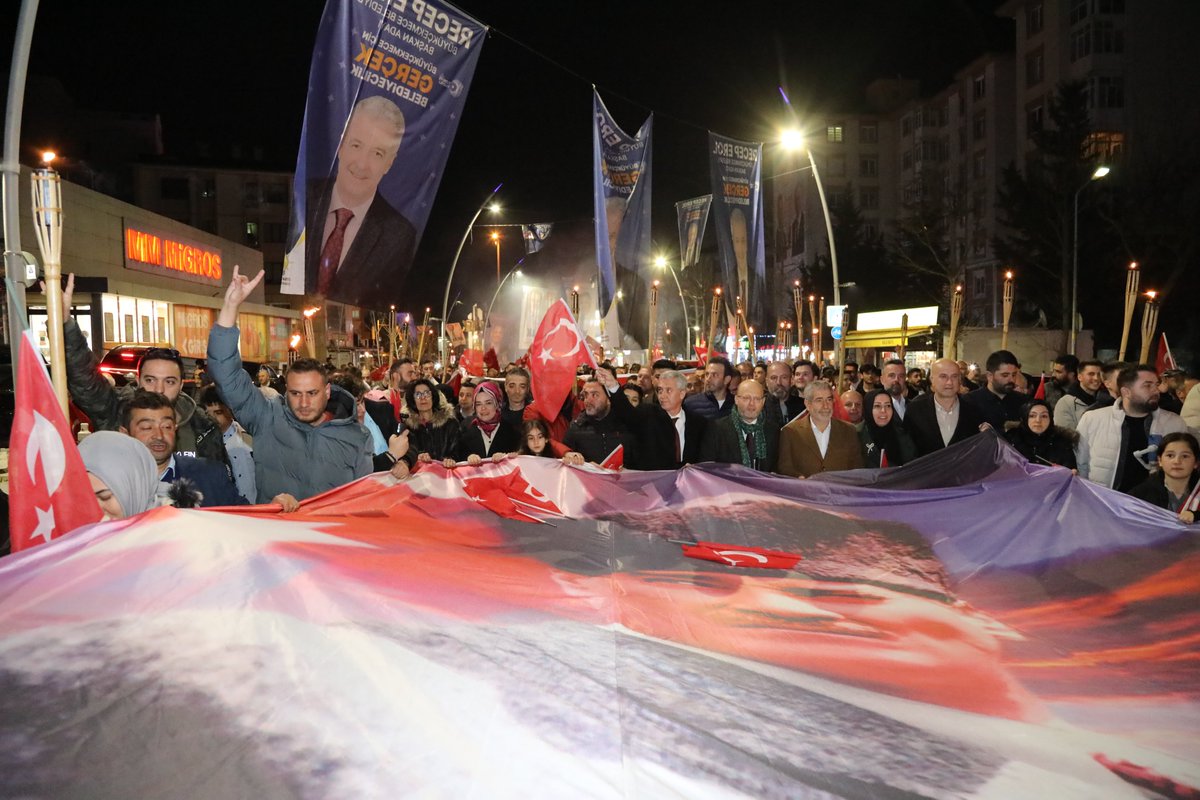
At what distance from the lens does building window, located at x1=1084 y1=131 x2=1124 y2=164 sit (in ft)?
153

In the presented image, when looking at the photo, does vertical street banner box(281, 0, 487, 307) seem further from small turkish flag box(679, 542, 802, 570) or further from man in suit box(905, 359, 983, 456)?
man in suit box(905, 359, 983, 456)

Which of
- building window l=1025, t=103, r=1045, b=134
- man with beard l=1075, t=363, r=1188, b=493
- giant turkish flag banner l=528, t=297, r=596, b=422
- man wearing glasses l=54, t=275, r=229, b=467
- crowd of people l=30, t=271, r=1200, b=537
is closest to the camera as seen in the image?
crowd of people l=30, t=271, r=1200, b=537

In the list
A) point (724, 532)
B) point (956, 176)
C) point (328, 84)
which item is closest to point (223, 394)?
point (328, 84)

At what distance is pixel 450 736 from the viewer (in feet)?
8.93

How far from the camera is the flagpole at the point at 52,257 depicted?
238 inches

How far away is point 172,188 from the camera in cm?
7838

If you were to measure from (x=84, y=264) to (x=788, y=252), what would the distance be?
73.8 meters

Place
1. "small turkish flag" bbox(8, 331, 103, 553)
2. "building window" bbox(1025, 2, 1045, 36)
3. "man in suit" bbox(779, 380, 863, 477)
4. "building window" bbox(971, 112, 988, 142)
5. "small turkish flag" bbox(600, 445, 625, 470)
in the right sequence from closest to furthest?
"small turkish flag" bbox(8, 331, 103, 553) → "man in suit" bbox(779, 380, 863, 477) → "small turkish flag" bbox(600, 445, 625, 470) → "building window" bbox(1025, 2, 1045, 36) → "building window" bbox(971, 112, 988, 142)

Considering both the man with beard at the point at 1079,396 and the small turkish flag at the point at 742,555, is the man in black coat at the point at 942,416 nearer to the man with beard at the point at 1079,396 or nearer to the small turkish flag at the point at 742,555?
the man with beard at the point at 1079,396

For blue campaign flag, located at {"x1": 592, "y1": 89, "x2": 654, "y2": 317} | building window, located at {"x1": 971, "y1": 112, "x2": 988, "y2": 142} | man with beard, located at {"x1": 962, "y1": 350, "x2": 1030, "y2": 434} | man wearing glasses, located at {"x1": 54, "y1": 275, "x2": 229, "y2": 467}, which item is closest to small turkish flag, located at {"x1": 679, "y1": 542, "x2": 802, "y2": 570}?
man wearing glasses, located at {"x1": 54, "y1": 275, "x2": 229, "y2": 467}

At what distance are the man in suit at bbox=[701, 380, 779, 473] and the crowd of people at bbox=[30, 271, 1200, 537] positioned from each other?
1 cm

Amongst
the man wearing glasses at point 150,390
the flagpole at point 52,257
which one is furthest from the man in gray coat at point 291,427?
the flagpole at point 52,257

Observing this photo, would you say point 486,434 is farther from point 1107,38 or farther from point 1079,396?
point 1107,38

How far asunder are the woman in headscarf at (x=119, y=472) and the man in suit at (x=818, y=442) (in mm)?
4526
